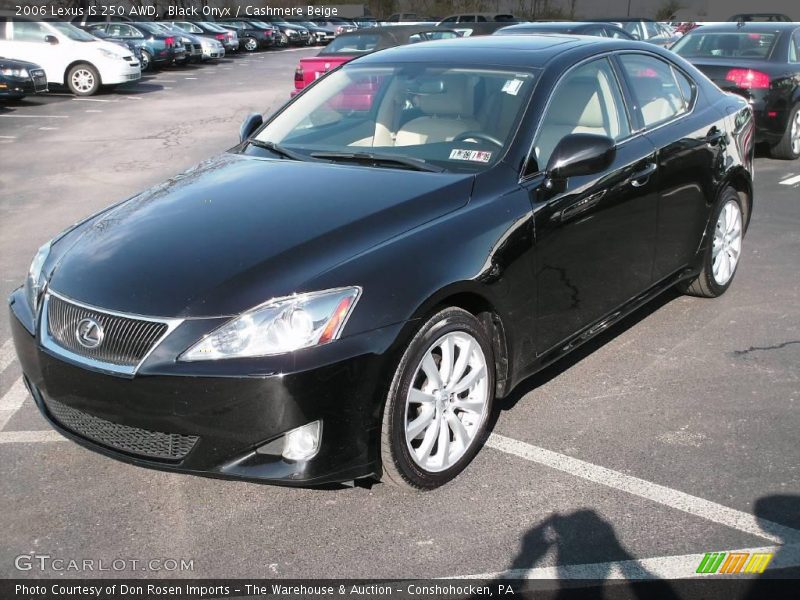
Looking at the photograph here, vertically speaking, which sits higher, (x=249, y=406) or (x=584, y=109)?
(x=584, y=109)

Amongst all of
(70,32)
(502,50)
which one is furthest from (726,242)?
(70,32)

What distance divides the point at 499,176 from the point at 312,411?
4.70ft

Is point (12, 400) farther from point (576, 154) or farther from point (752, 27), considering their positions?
point (752, 27)

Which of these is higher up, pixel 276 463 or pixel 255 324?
pixel 255 324

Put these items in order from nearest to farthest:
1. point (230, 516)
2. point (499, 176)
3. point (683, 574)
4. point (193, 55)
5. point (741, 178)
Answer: point (683, 574) → point (230, 516) → point (499, 176) → point (741, 178) → point (193, 55)

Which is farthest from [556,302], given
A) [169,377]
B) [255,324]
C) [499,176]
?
[169,377]

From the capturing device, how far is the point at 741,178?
577 cm

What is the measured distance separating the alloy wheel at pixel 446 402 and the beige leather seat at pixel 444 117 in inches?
46.2

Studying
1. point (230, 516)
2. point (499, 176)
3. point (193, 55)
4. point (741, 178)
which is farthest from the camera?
point (193, 55)

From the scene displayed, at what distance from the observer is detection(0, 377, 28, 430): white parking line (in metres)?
4.30

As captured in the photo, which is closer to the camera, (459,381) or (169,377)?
(169,377)

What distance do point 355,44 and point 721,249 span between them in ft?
36.8

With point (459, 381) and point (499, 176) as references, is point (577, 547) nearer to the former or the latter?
point (459, 381)

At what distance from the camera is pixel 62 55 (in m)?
19.6
